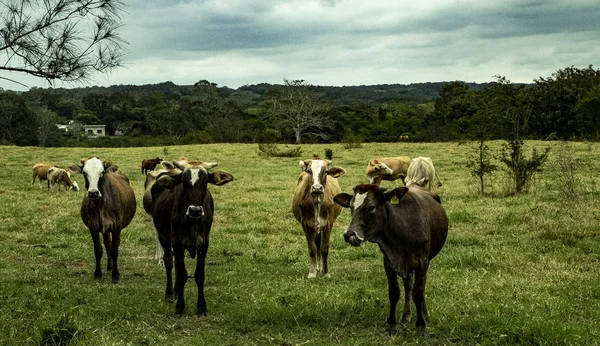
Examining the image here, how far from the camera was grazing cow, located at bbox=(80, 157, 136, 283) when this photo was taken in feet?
32.1

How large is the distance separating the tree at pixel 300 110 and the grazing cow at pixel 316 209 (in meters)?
56.3

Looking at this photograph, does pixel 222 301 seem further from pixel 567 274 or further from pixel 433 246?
pixel 567 274

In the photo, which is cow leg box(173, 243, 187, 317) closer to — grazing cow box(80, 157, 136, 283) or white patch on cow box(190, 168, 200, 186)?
white patch on cow box(190, 168, 200, 186)

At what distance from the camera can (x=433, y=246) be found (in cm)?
701

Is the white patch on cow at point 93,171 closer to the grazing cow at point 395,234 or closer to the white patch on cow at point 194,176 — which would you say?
the white patch on cow at point 194,176

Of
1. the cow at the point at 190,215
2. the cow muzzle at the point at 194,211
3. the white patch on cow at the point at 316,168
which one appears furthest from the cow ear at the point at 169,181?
the white patch on cow at the point at 316,168

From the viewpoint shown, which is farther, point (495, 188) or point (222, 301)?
point (495, 188)

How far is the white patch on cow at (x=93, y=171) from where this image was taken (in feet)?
32.0

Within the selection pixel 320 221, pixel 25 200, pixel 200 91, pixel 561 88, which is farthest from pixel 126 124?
pixel 320 221

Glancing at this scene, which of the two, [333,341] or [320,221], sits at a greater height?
[320,221]

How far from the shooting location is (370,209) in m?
6.33

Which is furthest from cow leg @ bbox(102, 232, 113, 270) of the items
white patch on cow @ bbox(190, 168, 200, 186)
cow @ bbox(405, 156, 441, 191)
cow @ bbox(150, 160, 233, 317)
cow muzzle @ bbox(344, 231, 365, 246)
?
cow @ bbox(405, 156, 441, 191)

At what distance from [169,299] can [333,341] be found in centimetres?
286

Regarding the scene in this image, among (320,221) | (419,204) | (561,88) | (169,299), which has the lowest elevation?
(169,299)
